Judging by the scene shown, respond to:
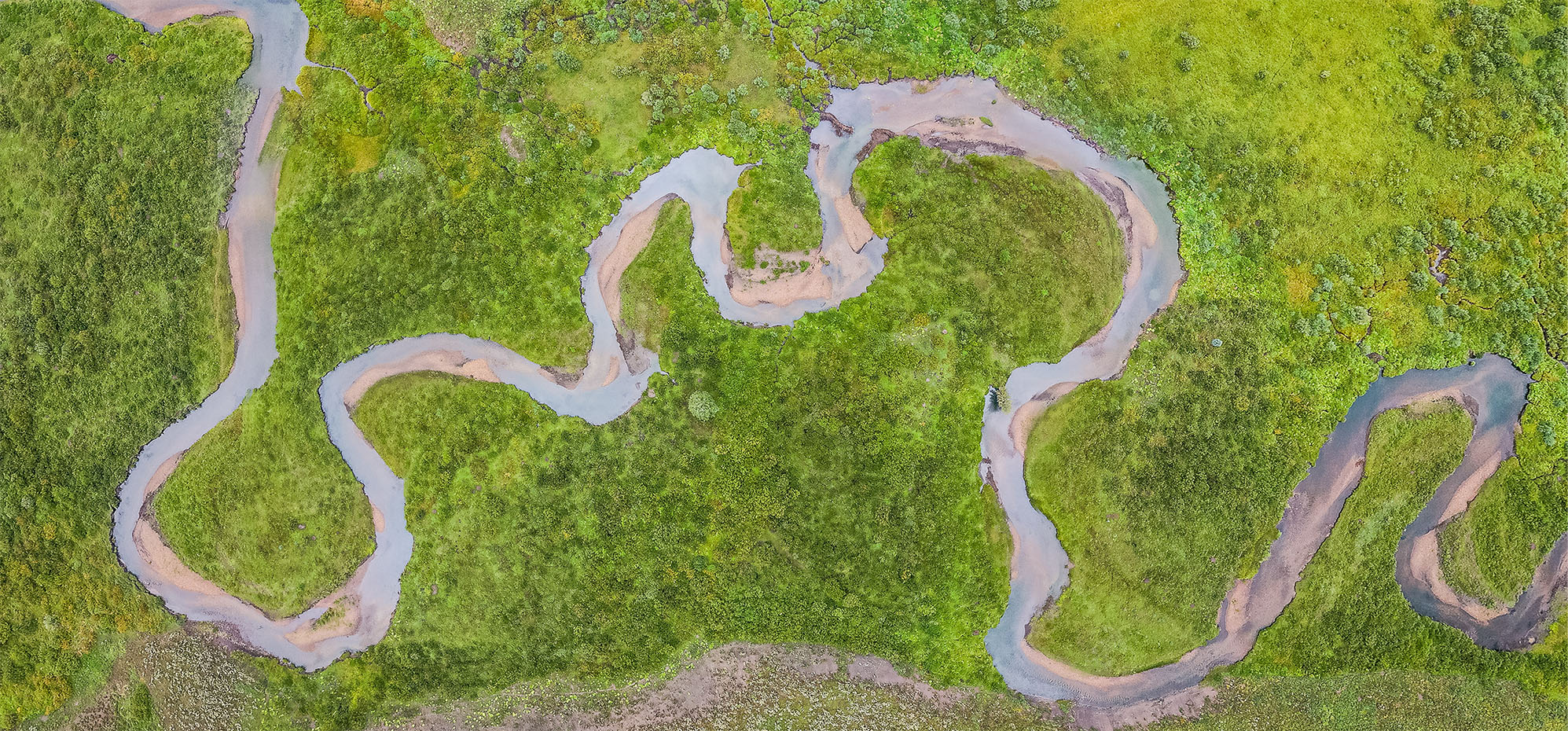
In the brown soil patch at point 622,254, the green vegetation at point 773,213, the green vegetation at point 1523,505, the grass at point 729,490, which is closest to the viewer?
the grass at point 729,490

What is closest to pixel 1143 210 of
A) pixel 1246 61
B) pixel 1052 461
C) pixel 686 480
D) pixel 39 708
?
pixel 1246 61

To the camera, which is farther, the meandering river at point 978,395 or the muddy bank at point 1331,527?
the muddy bank at point 1331,527

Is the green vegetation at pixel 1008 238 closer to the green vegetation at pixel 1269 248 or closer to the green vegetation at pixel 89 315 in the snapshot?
the green vegetation at pixel 1269 248

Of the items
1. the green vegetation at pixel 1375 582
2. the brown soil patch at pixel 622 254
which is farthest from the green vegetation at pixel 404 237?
the green vegetation at pixel 1375 582

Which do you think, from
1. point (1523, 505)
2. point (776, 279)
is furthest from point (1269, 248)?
point (776, 279)

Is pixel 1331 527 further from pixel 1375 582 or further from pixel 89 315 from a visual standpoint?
pixel 89 315

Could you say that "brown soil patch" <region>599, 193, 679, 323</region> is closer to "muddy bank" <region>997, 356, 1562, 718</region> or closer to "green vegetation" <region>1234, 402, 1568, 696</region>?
"muddy bank" <region>997, 356, 1562, 718</region>

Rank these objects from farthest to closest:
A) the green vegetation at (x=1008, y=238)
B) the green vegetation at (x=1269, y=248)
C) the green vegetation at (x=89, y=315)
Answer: the green vegetation at (x=89, y=315)
the green vegetation at (x=1008, y=238)
the green vegetation at (x=1269, y=248)

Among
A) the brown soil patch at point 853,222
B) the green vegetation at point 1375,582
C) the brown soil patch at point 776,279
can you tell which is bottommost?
the green vegetation at point 1375,582

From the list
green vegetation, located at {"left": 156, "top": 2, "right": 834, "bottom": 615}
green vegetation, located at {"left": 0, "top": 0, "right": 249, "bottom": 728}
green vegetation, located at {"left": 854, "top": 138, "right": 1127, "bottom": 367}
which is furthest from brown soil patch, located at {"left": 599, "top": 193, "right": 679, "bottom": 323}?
green vegetation, located at {"left": 0, "top": 0, "right": 249, "bottom": 728}
